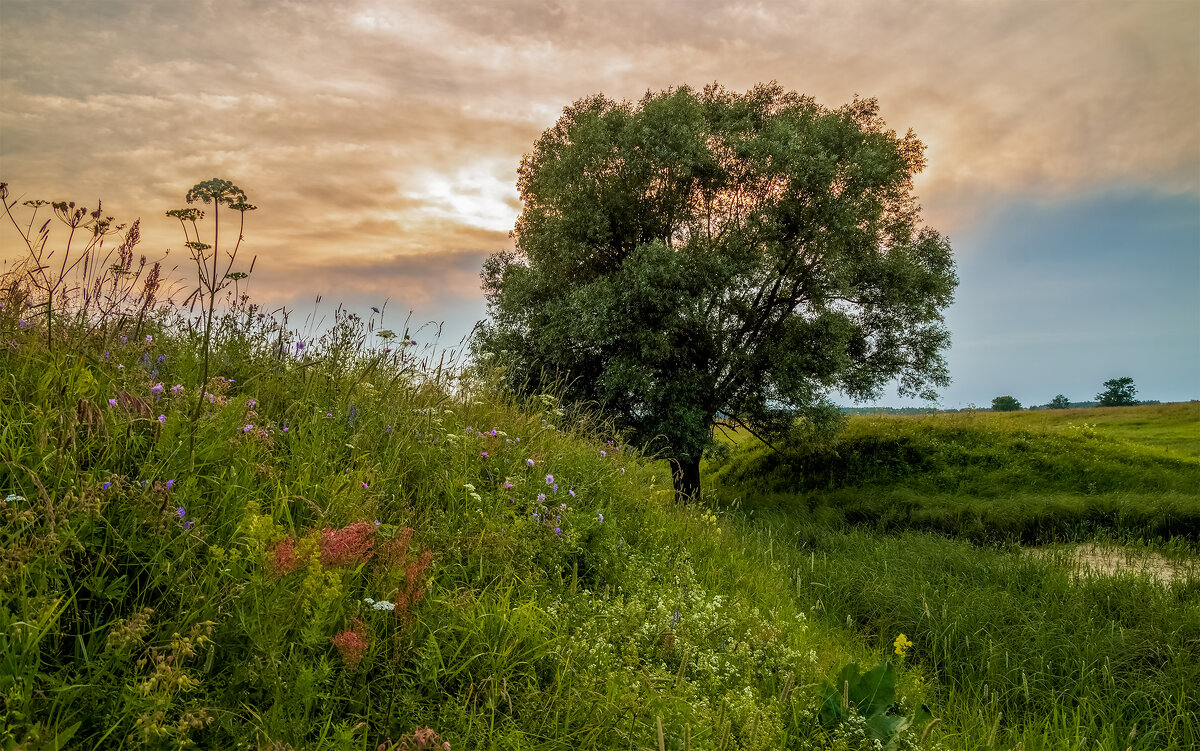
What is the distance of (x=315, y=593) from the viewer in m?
3.07

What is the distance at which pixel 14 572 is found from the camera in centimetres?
267

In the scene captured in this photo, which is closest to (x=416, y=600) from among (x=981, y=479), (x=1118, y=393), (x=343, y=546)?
(x=343, y=546)

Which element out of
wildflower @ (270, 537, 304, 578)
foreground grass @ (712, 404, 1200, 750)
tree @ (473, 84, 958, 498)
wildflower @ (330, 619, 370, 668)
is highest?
tree @ (473, 84, 958, 498)

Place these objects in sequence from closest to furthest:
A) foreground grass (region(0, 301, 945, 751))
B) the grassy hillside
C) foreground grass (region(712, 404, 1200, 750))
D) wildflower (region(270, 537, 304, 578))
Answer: foreground grass (region(0, 301, 945, 751)) → wildflower (region(270, 537, 304, 578)) → foreground grass (region(712, 404, 1200, 750)) → the grassy hillside

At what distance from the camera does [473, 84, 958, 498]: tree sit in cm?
1753

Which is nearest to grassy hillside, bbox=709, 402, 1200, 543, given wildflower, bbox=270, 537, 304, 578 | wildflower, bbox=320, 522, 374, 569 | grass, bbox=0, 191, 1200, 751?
grass, bbox=0, 191, 1200, 751

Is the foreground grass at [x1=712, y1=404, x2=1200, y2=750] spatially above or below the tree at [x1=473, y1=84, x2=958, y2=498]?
below

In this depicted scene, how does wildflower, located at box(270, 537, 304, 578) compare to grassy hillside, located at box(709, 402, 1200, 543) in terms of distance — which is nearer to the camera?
wildflower, located at box(270, 537, 304, 578)

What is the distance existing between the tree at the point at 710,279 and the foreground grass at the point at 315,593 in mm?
11825

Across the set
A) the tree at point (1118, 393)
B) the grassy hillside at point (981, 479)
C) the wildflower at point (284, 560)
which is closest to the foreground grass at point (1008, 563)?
the grassy hillside at point (981, 479)

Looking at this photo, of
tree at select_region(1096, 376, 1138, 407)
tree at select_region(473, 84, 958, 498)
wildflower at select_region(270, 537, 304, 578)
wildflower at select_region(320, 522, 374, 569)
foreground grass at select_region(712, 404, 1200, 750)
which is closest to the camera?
wildflower at select_region(270, 537, 304, 578)

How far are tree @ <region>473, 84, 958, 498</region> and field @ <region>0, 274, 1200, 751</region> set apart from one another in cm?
882

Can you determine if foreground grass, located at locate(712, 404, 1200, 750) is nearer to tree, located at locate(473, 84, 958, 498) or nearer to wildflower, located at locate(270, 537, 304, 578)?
tree, located at locate(473, 84, 958, 498)

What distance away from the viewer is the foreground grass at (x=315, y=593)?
109 inches
